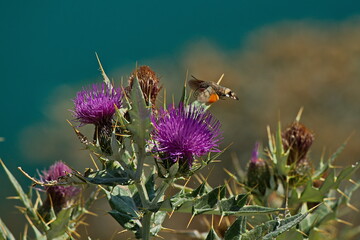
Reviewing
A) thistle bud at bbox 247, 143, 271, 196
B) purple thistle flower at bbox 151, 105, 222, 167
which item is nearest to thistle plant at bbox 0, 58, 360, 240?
Result: purple thistle flower at bbox 151, 105, 222, 167

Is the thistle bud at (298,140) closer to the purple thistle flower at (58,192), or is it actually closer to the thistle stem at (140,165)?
the purple thistle flower at (58,192)

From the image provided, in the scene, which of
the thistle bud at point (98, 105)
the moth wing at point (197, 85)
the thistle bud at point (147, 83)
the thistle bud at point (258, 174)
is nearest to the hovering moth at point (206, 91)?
the moth wing at point (197, 85)

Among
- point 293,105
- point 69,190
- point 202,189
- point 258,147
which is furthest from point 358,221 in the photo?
point 293,105

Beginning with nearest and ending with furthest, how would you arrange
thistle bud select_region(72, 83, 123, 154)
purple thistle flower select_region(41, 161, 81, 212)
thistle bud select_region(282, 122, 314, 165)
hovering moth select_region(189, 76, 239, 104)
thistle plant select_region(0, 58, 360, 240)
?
1. thistle plant select_region(0, 58, 360, 240)
2. thistle bud select_region(72, 83, 123, 154)
3. hovering moth select_region(189, 76, 239, 104)
4. purple thistle flower select_region(41, 161, 81, 212)
5. thistle bud select_region(282, 122, 314, 165)

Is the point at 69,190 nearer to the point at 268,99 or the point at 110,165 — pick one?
the point at 110,165

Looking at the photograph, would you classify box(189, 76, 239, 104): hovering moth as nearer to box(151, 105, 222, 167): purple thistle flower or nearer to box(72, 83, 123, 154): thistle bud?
box(151, 105, 222, 167): purple thistle flower
